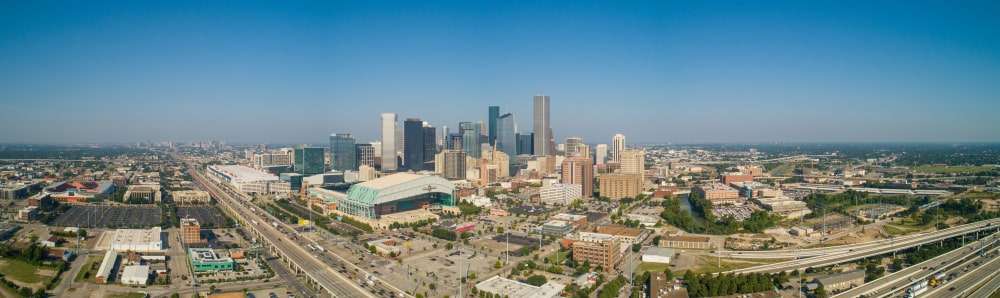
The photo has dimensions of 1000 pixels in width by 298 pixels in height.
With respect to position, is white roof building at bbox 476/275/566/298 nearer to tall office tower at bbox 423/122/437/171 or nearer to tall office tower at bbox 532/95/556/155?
tall office tower at bbox 423/122/437/171

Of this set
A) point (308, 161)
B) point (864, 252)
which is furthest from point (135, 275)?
point (308, 161)

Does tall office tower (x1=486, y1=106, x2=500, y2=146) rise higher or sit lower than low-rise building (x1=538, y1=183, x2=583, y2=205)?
higher

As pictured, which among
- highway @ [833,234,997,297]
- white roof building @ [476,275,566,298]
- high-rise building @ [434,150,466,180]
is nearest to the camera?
white roof building @ [476,275,566,298]

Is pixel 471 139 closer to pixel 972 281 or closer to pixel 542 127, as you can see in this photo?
pixel 542 127

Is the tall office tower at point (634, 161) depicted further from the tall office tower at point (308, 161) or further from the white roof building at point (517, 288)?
the white roof building at point (517, 288)

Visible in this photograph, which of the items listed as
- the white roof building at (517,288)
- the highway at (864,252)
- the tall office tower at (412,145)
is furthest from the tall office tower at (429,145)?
the white roof building at (517,288)

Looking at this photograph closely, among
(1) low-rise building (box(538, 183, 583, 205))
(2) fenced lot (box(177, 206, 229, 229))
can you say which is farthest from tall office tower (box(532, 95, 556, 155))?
(2) fenced lot (box(177, 206, 229, 229))

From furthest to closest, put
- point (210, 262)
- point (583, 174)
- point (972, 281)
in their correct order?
point (583, 174) < point (210, 262) < point (972, 281)

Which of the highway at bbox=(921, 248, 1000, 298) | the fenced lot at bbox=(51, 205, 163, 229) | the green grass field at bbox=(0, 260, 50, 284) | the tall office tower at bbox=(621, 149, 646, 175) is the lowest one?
the highway at bbox=(921, 248, 1000, 298)
